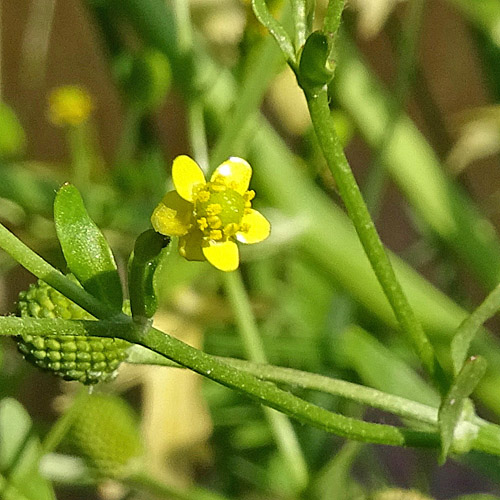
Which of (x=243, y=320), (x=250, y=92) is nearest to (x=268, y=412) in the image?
(x=243, y=320)

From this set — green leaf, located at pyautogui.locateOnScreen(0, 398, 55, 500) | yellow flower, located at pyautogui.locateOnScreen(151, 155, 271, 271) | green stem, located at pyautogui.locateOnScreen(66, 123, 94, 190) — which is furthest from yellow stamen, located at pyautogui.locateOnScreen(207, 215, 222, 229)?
green stem, located at pyautogui.locateOnScreen(66, 123, 94, 190)

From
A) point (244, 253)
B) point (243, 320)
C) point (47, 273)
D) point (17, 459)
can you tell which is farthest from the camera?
point (244, 253)

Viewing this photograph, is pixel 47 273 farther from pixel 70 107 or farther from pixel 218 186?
pixel 70 107

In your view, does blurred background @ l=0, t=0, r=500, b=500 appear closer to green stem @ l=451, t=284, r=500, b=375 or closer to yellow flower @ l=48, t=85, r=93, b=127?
yellow flower @ l=48, t=85, r=93, b=127

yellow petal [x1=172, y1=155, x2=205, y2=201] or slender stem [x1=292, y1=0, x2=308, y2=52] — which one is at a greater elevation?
slender stem [x1=292, y1=0, x2=308, y2=52]

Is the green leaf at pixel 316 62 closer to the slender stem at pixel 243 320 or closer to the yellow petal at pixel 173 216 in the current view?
the yellow petal at pixel 173 216

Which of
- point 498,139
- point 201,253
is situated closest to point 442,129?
point 498,139

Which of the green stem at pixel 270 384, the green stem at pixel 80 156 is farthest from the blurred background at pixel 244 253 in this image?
the green stem at pixel 270 384
